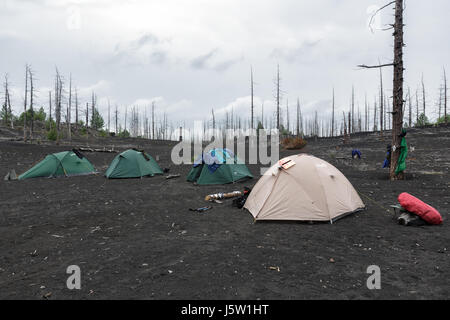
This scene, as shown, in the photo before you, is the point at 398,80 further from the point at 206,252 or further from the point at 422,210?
the point at 206,252

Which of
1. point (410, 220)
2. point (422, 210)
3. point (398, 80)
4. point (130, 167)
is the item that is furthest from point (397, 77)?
point (130, 167)

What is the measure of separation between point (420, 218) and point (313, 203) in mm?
2503

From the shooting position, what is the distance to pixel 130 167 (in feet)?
49.6

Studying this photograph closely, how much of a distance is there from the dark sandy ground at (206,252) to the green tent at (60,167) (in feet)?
21.8

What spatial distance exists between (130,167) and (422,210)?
44.9 feet

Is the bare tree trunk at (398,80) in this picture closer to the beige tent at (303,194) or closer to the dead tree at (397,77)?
the dead tree at (397,77)

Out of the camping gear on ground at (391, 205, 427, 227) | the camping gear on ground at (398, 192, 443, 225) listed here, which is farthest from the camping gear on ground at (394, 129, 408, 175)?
the camping gear on ground at (391, 205, 427, 227)

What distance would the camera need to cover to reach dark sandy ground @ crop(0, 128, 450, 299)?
367 centimetres

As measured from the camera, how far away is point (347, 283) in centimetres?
378

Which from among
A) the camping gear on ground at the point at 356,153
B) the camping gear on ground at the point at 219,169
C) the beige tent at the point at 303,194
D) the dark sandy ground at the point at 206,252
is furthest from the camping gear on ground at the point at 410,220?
the camping gear on ground at the point at 356,153

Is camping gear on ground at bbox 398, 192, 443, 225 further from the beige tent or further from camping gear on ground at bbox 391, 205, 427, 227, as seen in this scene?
the beige tent
